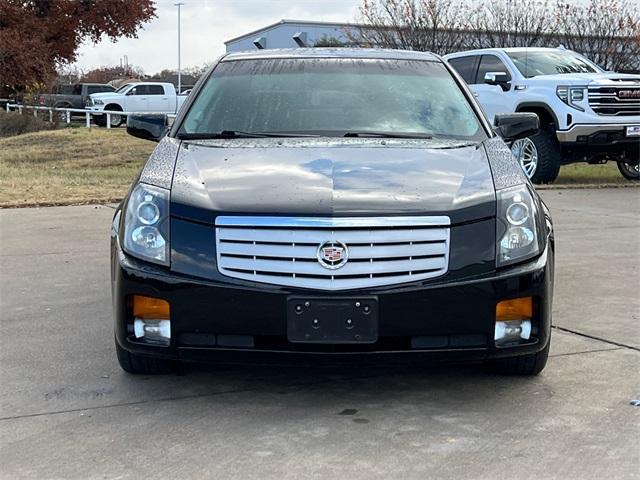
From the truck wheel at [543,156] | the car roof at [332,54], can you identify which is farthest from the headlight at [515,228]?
the truck wheel at [543,156]

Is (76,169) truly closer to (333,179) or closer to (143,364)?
(143,364)

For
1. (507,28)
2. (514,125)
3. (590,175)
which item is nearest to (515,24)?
(507,28)

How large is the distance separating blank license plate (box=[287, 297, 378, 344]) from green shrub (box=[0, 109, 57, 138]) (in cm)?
2394

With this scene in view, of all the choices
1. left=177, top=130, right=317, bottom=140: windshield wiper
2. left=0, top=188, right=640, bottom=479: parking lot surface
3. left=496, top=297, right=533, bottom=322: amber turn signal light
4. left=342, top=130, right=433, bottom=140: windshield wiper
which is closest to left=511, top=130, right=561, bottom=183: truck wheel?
left=0, top=188, right=640, bottom=479: parking lot surface

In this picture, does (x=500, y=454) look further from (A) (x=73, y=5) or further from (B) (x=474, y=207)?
(A) (x=73, y=5)

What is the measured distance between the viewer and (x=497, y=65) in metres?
13.5

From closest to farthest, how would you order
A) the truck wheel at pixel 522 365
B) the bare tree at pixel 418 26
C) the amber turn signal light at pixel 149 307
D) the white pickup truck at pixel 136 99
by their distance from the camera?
the amber turn signal light at pixel 149 307 < the truck wheel at pixel 522 365 < the bare tree at pixel 418 26 < the white pickup truck at pixel 136 99

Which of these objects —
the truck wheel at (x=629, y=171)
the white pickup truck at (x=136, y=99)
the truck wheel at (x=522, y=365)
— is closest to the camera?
the truck wheel at (x=522, y=365)

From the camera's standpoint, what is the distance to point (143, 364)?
403 cm

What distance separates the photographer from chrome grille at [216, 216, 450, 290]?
3459 millimetres

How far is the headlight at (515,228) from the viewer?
11.7ft

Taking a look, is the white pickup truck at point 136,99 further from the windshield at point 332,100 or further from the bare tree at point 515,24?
the windshield at point 332,100

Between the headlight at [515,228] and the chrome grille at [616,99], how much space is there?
30.2 ft

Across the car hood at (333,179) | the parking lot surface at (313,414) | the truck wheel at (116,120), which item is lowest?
the truck wheel at (116,120)
